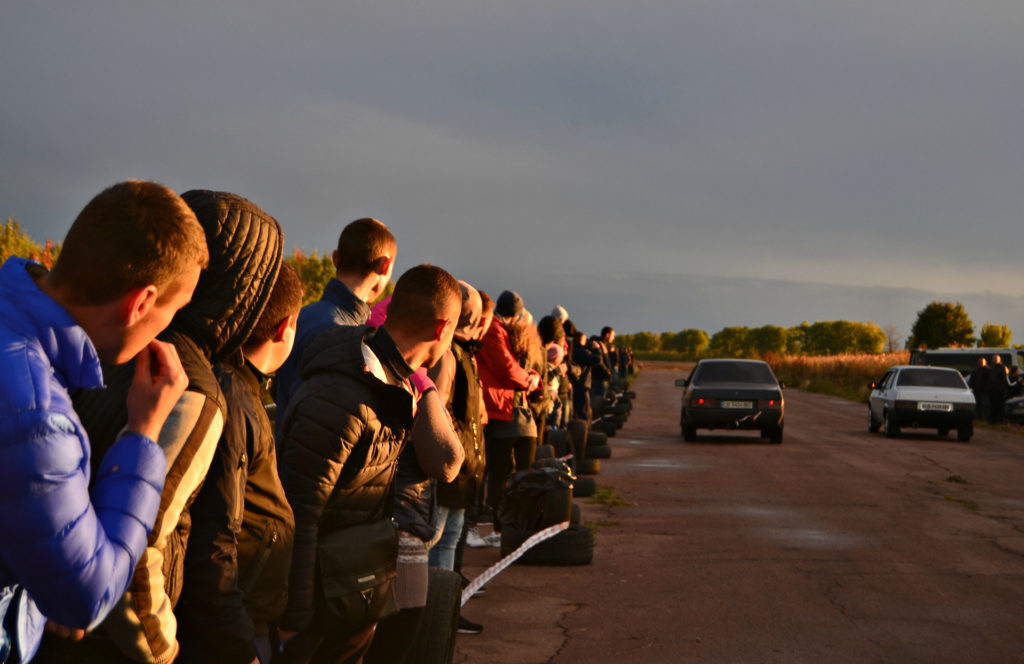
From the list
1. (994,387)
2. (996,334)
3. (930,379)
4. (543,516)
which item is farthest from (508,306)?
(996,334)

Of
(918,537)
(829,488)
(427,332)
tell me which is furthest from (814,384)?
(427,332)

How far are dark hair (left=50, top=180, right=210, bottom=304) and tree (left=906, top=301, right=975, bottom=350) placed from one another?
104m

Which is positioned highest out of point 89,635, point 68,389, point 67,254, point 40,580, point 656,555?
point 67,254

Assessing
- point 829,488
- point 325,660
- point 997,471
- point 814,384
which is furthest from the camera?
point 814,384

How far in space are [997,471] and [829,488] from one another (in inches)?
175

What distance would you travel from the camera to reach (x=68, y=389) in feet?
6.32

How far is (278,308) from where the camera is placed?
10.4 ft

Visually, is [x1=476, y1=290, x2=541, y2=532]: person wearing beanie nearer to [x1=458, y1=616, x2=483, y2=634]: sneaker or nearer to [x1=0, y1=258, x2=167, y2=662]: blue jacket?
[x1=458, y1=616, x2=483, y2=634]: sneaker

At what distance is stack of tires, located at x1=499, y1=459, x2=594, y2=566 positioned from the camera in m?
8.44

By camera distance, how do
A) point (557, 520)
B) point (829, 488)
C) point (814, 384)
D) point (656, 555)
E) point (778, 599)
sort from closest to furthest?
point (778, 599)
point (557, 520)
point (656, 555)
point (829, 488)
point (814, 384)

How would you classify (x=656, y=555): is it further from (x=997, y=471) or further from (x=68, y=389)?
(x=997, y=471)

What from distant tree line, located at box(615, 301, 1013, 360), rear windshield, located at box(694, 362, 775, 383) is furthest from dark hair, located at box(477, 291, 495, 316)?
distant tree line, located at box(615, 301, 1013, 360)

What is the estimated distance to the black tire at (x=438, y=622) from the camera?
4137 millimetres

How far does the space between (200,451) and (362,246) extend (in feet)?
9.47
